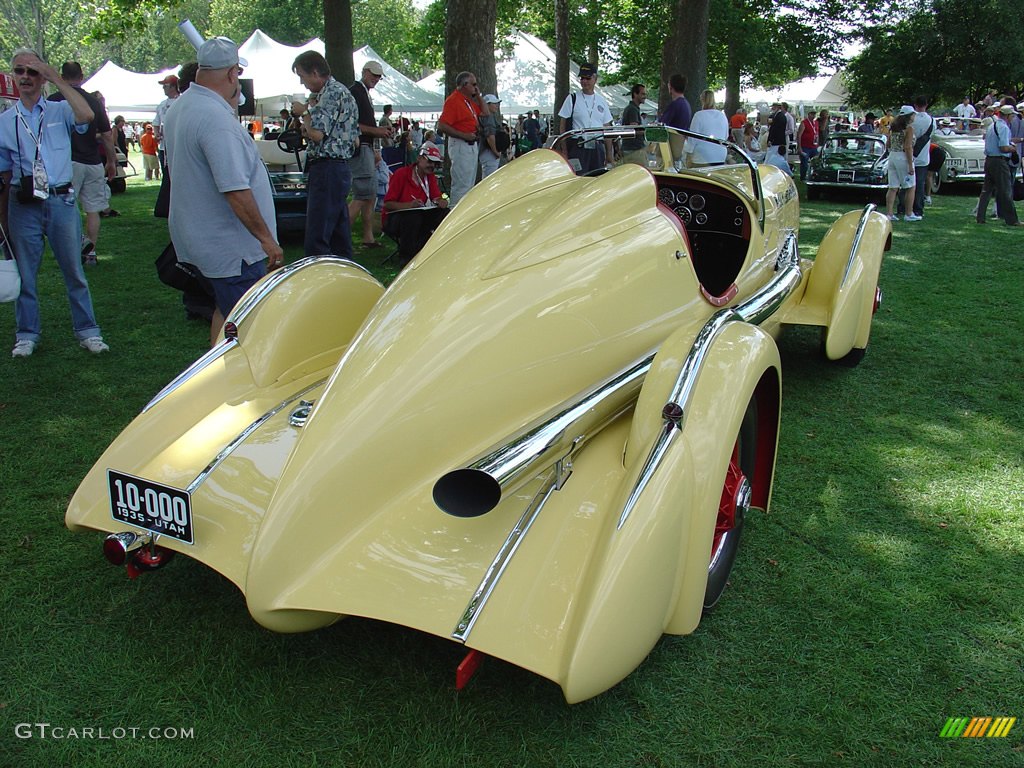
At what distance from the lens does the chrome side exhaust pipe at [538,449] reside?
2.05m

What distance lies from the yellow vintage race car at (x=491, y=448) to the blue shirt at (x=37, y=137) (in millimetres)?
2467

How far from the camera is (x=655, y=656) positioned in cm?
258

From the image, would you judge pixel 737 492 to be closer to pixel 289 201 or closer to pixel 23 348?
pixel 23 348

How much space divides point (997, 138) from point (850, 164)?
3355 millimetres

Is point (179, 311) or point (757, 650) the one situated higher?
point (179, 311)

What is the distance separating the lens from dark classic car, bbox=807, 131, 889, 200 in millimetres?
13531

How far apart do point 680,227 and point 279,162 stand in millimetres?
8967

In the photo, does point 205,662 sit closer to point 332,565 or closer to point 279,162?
point 332,565

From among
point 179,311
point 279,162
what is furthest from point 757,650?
point 279,162

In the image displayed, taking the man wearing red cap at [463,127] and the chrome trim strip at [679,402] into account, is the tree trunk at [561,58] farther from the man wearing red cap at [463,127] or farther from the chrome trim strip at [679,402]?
the chrome trim strip at [679,402]

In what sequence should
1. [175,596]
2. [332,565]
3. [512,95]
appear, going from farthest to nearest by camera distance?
1. [512,95]
2. [175,596]
3. [332,565]

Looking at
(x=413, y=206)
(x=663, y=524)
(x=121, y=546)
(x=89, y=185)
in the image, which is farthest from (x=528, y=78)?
(x=663, y=524)

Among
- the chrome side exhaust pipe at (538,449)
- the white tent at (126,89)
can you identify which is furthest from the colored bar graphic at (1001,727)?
the white tent at (126,89)

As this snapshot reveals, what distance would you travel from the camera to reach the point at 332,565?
2.29 m
